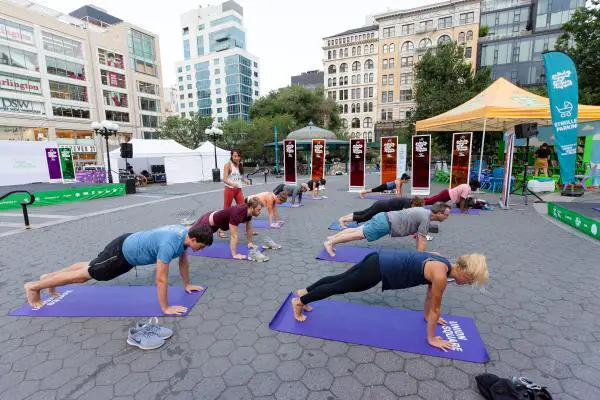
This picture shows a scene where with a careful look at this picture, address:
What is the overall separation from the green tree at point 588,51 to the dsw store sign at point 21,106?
152ft

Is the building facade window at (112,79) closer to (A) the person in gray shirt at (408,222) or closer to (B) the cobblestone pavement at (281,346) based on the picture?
(B) the cobblestone pavement at (281,346)

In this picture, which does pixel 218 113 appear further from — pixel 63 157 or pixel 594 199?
pixel 594 199

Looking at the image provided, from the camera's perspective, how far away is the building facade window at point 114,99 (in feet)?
128

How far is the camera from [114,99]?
4006 cm

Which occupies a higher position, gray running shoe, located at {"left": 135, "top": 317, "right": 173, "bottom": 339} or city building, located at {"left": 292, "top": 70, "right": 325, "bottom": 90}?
city building, located at {"left": 292, "top": 70, "right": 325, "bottom": 90}

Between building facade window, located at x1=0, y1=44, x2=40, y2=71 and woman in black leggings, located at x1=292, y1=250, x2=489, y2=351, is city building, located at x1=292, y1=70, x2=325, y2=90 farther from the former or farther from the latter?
woman in black leggings, located at x1=292, y1=250, x2=489, y2=351

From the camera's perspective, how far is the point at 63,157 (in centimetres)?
1655

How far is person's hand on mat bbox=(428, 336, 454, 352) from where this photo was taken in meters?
2.69

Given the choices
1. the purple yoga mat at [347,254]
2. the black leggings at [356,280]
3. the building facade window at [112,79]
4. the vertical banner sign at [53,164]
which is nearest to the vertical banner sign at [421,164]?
the purple yoga mat at [347,254]

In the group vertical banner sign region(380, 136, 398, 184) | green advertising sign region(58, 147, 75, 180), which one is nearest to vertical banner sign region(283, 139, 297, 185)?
vertical banner sign region(380, 136, 398, 184)

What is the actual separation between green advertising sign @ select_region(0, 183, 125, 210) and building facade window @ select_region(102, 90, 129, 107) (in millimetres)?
33673

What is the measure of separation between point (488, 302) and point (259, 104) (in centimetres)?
3502

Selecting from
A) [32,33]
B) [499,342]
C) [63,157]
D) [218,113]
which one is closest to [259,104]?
[63,157]

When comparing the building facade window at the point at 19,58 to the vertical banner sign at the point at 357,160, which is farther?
the building facade window at the point at 19,58
